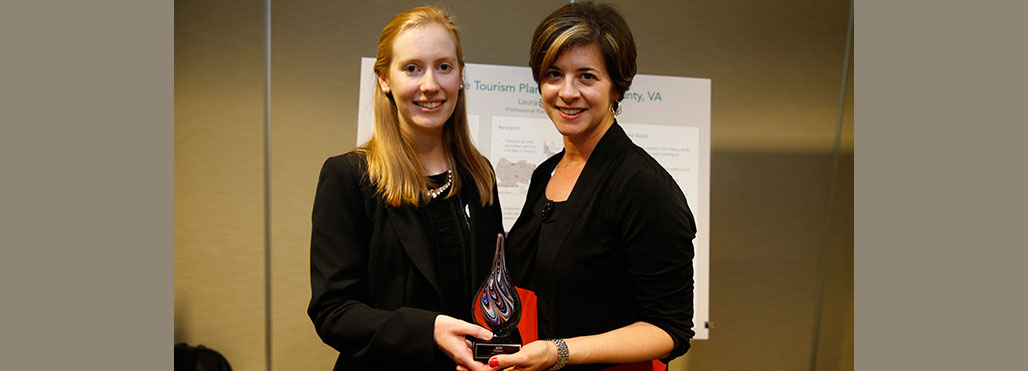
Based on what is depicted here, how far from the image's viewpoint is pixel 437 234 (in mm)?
1658

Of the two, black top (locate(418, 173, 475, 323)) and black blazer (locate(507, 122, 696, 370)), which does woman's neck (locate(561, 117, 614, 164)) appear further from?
black top (locate(418, 173, 475, 323))

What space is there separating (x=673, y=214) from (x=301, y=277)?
2.42m

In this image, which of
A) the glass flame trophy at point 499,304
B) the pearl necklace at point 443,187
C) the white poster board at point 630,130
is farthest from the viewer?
the white poster board at point 630,130

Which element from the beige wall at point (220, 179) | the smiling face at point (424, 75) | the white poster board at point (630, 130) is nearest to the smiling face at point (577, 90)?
A: the smiling face at point (424, 75)

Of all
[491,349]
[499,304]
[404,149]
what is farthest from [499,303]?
[404,149]

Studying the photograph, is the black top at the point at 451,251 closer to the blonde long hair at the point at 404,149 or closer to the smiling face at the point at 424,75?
the blonde long hair at the point at 404,149

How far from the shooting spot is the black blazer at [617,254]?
1.51 metres

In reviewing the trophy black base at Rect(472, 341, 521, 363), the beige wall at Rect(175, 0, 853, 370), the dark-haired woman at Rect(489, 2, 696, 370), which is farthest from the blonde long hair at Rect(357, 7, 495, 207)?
the beige wall at Rect(175, 0, 853, 370)

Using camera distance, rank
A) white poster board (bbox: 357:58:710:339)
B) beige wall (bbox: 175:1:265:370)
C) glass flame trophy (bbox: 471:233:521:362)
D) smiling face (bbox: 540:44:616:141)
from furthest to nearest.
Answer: beige wall (bbox: 175:1:265:370), white poster board (bbox: 357:58:710:339), smiling face (bbox: 540:44:616:141), glass flame trophy (bbox: 471:233:521:362)

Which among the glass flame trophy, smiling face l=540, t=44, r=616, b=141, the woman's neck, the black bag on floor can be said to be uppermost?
smiling face l=540, t=44, r=616, b=141

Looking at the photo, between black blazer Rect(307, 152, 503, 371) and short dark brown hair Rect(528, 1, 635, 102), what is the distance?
58 cm

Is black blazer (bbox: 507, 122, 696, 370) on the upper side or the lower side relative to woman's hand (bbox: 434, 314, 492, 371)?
upper

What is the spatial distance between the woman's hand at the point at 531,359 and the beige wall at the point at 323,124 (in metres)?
2.18

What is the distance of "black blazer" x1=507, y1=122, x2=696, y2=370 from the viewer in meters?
1.51
